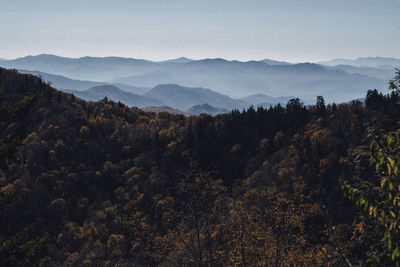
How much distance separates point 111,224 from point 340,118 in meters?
101

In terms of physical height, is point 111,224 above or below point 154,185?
below

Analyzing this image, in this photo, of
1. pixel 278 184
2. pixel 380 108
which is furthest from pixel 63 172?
pixel 380 108

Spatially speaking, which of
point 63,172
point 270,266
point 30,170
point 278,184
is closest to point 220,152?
point 278,184

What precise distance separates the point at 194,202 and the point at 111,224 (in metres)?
109

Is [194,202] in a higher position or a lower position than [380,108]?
lower

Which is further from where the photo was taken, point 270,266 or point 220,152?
point 220,152

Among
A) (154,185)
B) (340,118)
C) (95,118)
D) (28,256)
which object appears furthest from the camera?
(95,118)

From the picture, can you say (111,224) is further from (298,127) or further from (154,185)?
(298,127)

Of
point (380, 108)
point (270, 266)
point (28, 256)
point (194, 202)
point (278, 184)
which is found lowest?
point (278, 184)

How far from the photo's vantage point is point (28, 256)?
2230 cm

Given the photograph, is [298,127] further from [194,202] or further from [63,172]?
[194,202]

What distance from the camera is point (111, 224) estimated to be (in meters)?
128

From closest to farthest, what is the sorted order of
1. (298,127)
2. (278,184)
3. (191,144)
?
(278,184), (298,127), (191,144)

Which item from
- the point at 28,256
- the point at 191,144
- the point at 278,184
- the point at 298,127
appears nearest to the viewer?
the point at 28,256
